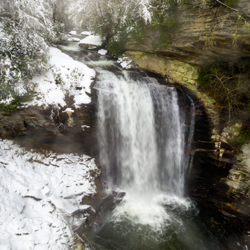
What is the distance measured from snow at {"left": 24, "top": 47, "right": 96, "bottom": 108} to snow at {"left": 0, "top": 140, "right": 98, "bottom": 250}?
2.38 meters

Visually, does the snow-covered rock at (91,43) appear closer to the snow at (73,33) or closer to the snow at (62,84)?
the snow at (73,33)

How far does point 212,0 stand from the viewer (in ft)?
18.8

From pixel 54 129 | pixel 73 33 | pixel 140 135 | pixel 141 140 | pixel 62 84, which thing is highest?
pixel 73 33

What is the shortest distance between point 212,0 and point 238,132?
520 centimetres

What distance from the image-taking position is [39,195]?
5.76m

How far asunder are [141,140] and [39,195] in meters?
4.60

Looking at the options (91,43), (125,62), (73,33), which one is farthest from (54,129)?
(73,33)

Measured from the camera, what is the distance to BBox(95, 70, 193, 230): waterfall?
7266 mm

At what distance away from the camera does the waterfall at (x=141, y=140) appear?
7.27m

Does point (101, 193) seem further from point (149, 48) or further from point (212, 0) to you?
point (212, 0)

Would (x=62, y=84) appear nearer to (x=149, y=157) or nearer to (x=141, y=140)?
(x=141, y=140)

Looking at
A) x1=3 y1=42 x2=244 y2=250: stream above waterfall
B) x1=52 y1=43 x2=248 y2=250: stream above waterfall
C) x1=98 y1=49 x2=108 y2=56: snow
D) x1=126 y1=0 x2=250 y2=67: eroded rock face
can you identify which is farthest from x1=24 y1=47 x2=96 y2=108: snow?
x1=126 y1=0 x2=250 y2=67: eroded rock face

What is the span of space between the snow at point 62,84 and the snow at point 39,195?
2.38 m

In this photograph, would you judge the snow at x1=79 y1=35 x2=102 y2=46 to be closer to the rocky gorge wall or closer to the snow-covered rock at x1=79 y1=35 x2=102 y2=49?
the snow-covered rock at x1=79 y1=35 x2=102 y2=49
